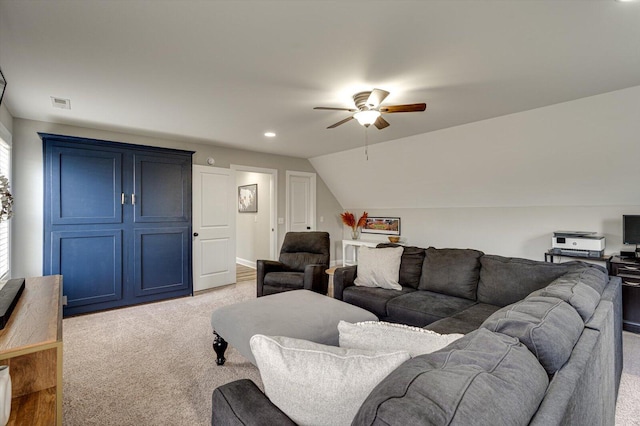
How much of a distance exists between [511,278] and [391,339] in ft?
6.71

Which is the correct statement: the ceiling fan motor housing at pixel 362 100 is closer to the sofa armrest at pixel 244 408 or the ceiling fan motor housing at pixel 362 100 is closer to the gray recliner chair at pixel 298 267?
the gray recliner chair at pixel 298 267

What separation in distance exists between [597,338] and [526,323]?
405 mm

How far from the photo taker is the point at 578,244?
12.3 feet

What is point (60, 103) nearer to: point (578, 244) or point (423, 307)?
point (423, 307)

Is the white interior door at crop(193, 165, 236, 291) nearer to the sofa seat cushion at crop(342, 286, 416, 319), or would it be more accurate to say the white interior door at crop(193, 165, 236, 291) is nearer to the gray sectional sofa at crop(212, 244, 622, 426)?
the sofa seat cushion at crop(342, 286, 416, 319)

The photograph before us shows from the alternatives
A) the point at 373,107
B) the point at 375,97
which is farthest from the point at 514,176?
the point at 375,97

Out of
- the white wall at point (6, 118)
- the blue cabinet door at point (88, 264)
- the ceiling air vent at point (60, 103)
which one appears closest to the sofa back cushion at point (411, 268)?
the blue cabinet door at point (88, 264)

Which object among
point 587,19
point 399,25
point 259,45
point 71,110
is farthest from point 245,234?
point 587,19

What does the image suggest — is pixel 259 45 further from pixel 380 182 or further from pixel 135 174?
pixel 380 182

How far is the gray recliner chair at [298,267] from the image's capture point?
3.72 meters

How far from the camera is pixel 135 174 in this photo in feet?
13.5

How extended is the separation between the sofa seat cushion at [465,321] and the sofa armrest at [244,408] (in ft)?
4.69

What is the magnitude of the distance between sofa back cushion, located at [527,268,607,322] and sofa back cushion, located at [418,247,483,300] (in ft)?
2.77

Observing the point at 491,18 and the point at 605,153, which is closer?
the point at 491,18
